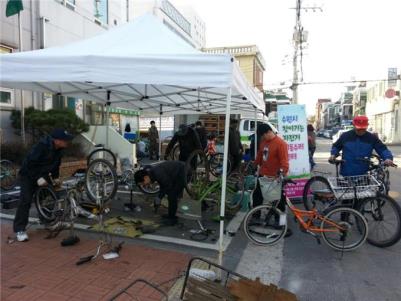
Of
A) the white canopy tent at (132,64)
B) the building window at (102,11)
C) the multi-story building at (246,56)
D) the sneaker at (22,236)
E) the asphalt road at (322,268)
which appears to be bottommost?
the asphalt road at (322,268)

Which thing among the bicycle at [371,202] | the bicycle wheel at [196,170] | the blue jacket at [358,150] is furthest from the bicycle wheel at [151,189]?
the blue jacket at [358,150]

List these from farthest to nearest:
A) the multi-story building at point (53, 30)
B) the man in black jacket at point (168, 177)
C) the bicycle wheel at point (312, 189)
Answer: the multi-story building at point (53, 30) < the bicycle wheel at point (312, 189) < the man in black jacket at point (168, 177)

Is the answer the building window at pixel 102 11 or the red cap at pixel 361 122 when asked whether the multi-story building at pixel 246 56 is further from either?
the red cap at pixel 361 122

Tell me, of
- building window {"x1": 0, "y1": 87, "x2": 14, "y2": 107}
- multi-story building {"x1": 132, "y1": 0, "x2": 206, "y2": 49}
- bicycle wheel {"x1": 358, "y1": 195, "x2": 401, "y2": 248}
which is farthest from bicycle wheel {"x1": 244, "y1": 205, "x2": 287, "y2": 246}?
multi-story building {"x1": 132, "y1": 0, "x2": 206, "y2": 49}

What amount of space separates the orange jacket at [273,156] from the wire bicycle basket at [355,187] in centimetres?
85

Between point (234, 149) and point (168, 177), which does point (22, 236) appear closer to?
point (168, 177)

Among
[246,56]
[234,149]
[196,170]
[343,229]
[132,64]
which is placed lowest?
[343,229]

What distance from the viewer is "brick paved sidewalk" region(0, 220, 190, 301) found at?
3.78 meters

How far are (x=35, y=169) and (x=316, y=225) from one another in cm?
420

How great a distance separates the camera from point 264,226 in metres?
5.67

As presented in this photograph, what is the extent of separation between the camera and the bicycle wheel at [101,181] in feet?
21.0

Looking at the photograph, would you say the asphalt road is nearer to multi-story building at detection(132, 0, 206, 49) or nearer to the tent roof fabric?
the tent roof fabric

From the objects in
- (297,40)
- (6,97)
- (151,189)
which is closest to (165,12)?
(297,40)

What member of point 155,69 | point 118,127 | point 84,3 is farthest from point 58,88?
point 118,127
